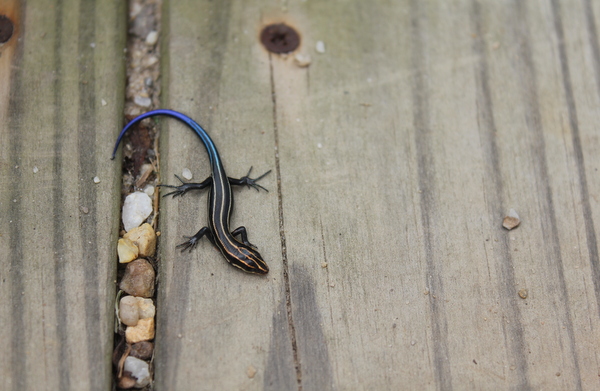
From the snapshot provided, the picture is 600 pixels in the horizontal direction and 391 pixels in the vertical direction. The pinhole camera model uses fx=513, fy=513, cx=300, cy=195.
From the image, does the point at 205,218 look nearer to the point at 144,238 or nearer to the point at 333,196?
the point at 144,238

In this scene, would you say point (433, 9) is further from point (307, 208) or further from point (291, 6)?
point (307, 208)

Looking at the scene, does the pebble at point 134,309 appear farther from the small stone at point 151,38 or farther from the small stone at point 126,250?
the small stone at point 151,38

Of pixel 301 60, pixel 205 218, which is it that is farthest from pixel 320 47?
pixel 205 218

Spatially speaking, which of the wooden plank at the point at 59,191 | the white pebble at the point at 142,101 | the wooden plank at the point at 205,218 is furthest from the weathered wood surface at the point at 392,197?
the wooden plank at the point at 59,191

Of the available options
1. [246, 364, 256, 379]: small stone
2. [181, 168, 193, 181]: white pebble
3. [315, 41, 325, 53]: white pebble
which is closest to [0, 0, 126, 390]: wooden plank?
[181, 168, 193, 181]: white pebble

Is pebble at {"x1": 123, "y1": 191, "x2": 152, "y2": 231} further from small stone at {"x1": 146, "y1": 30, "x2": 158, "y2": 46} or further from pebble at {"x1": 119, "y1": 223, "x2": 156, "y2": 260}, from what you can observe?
small stone at {"x1": 146, "y1": 30, "x2": 158, "y2": 46}
